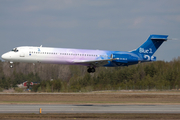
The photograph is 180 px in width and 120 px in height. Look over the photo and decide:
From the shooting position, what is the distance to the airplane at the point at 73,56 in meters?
41.0

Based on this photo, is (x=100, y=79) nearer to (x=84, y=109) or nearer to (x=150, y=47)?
(x=150, y=47)

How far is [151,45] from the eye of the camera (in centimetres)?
4869

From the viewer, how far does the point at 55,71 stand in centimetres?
9425

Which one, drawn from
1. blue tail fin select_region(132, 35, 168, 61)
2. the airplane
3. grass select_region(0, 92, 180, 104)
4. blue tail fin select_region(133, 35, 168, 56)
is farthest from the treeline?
blue tail fin select_region(133, 35, 168, 56)

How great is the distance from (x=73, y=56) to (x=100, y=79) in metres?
37.1

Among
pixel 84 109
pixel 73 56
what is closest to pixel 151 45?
pixel 73 56

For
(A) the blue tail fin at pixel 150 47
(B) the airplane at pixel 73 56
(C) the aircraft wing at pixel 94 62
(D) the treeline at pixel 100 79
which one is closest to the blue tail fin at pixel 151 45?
Result: (A) the blue tail fin at pixel 150 47

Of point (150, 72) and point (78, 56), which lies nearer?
point (78, 56)

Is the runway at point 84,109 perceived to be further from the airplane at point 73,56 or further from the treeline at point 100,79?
the treeline at point 100,79

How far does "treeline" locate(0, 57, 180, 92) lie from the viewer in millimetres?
64688
